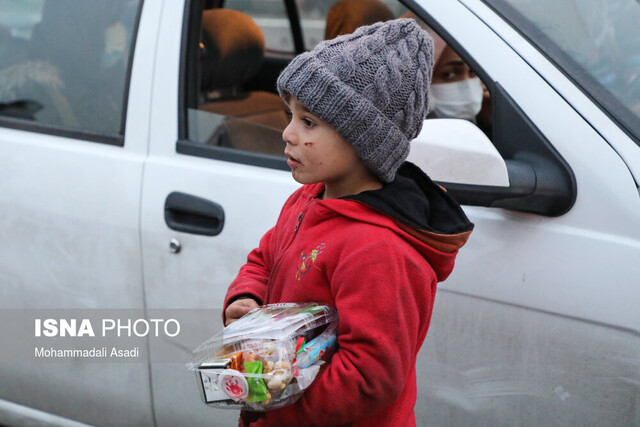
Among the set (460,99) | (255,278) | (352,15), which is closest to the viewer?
(255,278)

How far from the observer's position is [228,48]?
2.79 m

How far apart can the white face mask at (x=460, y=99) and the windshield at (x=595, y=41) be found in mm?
499

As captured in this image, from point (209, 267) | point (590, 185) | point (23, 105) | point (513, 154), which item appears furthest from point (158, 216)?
point (590, 185)

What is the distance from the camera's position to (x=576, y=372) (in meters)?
1.73

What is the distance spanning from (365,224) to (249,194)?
83 cm

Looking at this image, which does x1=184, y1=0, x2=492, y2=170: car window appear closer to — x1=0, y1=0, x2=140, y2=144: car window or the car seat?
the car seat

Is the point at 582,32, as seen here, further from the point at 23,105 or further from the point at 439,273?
the point at 23,105

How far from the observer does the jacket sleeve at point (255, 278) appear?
1.52 m

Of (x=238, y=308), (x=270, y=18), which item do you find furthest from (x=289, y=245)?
(x=270, y=18)

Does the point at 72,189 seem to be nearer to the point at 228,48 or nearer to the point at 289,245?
the point at 228,48

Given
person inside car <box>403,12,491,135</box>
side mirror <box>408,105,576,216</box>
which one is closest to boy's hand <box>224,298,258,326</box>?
side mirror <box>408,105,576,216</box>

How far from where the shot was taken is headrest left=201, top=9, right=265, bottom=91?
265cm

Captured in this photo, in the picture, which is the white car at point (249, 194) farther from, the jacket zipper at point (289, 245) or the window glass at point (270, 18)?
the window glass at point (270, 18)

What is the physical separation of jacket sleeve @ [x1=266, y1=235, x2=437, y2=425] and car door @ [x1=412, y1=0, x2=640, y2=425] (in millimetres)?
550
